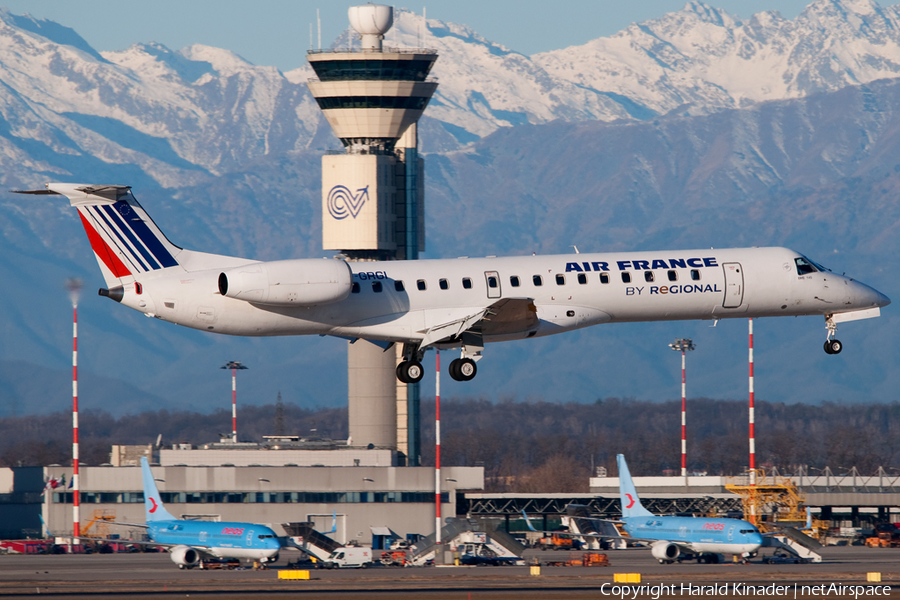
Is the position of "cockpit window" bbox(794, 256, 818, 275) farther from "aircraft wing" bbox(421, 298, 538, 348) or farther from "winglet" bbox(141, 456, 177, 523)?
"winglet" bbox(141, 456, 177, 523)

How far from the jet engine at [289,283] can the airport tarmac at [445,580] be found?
11401 mm

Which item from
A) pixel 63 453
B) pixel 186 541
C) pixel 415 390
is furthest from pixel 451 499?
pixel 63 453

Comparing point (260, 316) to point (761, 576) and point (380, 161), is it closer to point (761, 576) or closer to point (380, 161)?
point (761, 576)

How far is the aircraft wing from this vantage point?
47.8 meters

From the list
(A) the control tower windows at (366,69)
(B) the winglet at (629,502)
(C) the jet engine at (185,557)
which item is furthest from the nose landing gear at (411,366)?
(A) the control tower windows at (366,69)

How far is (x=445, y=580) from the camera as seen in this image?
61.5 m

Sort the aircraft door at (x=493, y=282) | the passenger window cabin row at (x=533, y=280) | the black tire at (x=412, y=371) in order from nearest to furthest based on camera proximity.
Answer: the passenger window cabin row at (x=533, y=280) < the aircraft door at (x=493, y=282) < the black tire at (x=412, y=371)

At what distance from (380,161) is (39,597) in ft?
259

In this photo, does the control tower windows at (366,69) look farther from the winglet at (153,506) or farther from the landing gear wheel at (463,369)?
the landing gear wheel at (463,369)

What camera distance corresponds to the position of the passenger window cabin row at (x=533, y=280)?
48.5m

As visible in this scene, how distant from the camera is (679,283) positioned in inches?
2021

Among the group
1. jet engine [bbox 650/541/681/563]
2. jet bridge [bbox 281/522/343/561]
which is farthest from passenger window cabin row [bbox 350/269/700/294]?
jet bridge [bbox 281/522/343/561]

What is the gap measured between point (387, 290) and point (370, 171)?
3144 inches

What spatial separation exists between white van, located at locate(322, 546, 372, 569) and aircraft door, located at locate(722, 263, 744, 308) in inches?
1064
